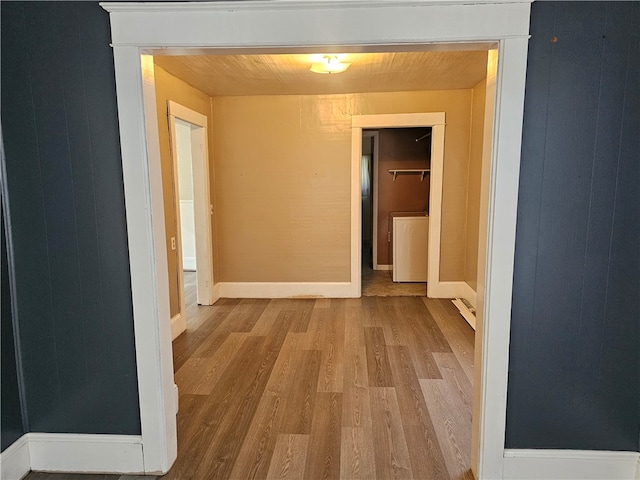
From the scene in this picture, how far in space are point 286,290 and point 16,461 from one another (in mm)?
3133

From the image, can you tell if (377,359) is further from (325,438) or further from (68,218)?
(68,218)

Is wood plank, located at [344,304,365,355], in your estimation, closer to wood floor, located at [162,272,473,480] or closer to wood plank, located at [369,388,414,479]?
wood floor, located at [162,272,473,480]

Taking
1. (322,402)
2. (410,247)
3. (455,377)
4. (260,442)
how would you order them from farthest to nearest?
(410,247)
(455,377)
(322,402)
(260,442)

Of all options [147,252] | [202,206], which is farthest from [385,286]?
[147,252]

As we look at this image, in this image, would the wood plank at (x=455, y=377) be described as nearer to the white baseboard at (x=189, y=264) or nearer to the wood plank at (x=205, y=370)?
the wood plank at (x=205, y=370)

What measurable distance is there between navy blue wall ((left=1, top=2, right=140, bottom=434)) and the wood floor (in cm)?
61

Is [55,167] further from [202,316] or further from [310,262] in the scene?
[310,262]

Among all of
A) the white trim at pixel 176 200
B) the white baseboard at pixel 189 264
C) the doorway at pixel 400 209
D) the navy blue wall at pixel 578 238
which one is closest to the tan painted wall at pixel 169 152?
the white trim at pixel 176 200

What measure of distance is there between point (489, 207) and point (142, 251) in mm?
1528

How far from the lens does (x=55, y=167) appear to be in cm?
171

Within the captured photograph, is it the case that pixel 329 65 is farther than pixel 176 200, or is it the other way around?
pixel 176 200

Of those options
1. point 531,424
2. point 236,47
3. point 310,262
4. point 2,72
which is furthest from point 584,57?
point 310,262

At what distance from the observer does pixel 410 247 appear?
5.35m

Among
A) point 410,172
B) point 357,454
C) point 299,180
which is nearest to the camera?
point 357,454
